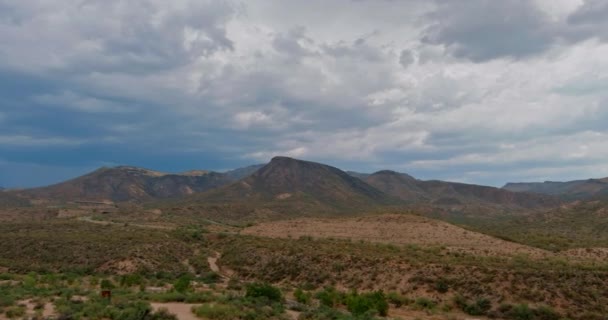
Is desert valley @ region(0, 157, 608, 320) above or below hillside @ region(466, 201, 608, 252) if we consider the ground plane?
below

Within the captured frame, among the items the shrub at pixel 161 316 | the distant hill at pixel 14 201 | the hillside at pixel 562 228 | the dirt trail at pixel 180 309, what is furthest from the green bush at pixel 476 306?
the distant hill at pixel 14 201

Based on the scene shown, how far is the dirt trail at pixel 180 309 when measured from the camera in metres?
22.8

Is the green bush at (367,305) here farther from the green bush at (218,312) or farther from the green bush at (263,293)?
the green bush at (218,312)

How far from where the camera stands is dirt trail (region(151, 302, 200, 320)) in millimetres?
22844

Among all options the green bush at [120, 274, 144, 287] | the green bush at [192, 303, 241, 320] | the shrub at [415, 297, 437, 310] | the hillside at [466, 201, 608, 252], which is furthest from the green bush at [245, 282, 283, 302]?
the hillside at [466, 201, 608, 252]

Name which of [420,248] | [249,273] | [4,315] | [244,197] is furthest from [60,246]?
[244,197]

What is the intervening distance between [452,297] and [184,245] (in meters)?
35.9

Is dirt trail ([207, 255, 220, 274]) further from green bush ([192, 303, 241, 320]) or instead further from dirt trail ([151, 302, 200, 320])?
green bush ([192, 303, 241, 320])

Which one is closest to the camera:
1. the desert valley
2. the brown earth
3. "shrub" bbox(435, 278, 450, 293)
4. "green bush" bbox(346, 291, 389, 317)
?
the desert valley

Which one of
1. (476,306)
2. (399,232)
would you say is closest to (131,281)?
(476,306)

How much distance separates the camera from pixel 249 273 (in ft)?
154

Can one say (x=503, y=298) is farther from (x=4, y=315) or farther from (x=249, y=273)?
(x=4, y=315)

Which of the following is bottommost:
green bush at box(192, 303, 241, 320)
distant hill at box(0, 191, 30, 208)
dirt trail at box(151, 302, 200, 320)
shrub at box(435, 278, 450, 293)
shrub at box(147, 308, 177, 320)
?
shrub at box(435, 278, 450, 293)

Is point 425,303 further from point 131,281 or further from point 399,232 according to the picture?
point 399,232
